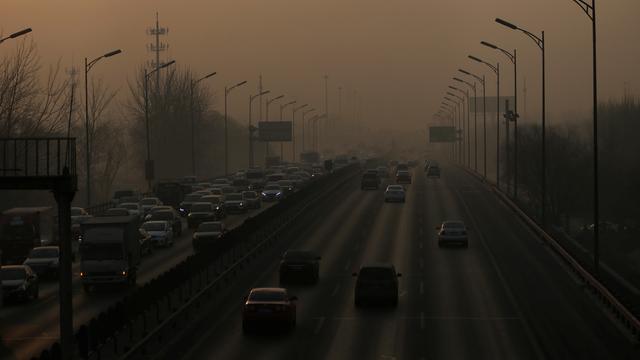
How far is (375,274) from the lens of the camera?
122ft

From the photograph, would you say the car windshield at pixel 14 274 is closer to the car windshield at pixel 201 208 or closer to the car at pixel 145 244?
the car at pixel 145 244

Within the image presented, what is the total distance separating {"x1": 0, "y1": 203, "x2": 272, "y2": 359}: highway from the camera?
98.3 feet

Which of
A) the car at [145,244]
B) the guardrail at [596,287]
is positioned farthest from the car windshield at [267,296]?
the car at [145,244]

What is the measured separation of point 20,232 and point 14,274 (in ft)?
45.6

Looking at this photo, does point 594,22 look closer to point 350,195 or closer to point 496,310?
point 496,310

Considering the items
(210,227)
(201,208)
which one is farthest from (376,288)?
(201,208)

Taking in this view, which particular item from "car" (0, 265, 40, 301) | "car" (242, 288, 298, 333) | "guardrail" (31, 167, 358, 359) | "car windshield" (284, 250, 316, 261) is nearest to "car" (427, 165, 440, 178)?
"guardrail" (31, 167, 358, 359)

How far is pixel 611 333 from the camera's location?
1233 inches

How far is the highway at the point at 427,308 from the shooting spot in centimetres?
2875

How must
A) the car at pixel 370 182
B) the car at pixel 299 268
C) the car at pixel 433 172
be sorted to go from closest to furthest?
the car at pixel 299 268
the car at pixel 370 182
the car at pixel 433 172

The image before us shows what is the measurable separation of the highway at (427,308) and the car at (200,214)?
6.09 meters

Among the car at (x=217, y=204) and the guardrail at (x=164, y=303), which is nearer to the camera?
the guardrail at (x=164, y=303)

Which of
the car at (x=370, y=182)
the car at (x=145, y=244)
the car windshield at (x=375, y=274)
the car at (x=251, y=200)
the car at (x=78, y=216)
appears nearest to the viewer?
the car windshield at (x=375, y=274)

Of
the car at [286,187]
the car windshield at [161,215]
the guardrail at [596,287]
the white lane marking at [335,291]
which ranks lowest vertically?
the white lane marking at [335,291]
